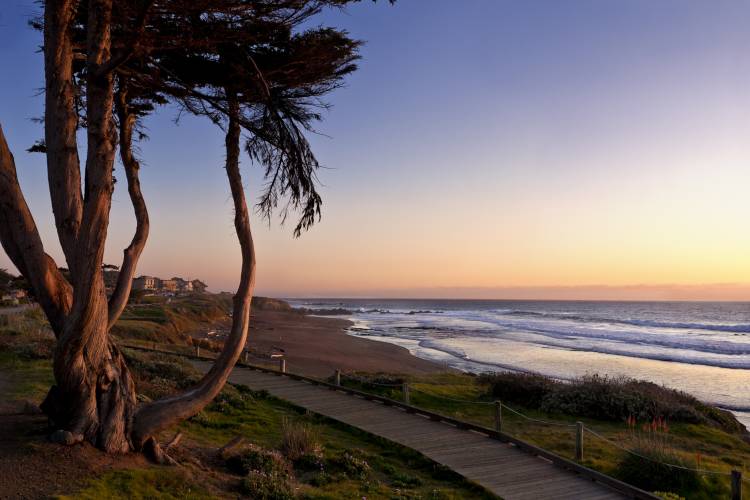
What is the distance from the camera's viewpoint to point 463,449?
35.1 feet

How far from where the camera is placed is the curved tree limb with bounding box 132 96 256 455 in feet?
24.2

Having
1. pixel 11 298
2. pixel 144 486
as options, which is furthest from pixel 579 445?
pixel 11 298

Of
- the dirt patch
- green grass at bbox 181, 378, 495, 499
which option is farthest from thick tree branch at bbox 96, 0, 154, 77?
green grass at bbox 181, 378, 495, 499

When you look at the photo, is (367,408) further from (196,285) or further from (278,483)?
(196,285)

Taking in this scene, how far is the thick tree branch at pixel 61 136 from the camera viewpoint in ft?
22.6

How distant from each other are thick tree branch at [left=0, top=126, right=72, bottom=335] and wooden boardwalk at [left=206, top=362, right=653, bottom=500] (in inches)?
264

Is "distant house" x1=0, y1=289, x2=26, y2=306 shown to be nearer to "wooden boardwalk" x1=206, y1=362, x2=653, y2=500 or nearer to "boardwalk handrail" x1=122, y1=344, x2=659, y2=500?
"boardwalk handrail" x1=122, y1=344, x2=659, y2=500

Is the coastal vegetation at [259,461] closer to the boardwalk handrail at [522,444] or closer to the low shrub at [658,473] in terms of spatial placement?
the boardwalk handrail at [522,444]

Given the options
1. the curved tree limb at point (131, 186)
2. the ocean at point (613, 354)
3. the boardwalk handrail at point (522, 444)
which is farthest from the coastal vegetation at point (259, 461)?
the ocean at point (613, 354)

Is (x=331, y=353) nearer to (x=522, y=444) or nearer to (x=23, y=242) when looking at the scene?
(x=522, y=444)

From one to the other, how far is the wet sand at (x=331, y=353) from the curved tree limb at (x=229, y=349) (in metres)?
16.9

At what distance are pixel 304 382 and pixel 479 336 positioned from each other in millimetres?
38328

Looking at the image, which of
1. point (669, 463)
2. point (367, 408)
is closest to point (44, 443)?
point (367, 408)

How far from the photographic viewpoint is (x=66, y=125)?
6930mm
